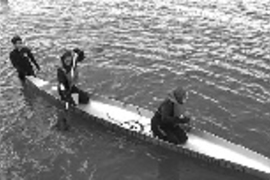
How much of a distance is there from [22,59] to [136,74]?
206 inches

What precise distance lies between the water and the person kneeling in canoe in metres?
0.78

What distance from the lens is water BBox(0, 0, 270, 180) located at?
45.9 ft

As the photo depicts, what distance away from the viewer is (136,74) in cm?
1855

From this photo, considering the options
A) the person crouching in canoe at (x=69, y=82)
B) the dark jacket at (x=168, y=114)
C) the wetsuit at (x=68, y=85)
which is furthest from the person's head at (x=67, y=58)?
the dark jacket at (x=168, y=114)

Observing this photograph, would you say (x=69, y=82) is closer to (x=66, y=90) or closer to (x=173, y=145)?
(x=66, y=90)

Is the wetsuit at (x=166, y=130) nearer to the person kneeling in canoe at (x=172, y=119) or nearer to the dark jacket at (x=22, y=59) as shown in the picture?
the person kneeling in canoe at (x=172, y=119)

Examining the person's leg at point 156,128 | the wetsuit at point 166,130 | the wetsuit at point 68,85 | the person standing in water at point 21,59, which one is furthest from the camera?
the person standing in water at point 21,59

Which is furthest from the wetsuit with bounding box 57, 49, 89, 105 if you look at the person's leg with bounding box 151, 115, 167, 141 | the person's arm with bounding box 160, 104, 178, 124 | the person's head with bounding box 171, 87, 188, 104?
the person's head with bounding box 171, 87, 188, 104

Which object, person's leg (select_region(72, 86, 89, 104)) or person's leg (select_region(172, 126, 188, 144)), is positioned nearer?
person's leg (select_region(172, 126, 188, 144))

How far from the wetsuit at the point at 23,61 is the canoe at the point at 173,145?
4.30 feet

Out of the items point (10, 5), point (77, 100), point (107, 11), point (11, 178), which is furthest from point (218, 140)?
point (10, 5)

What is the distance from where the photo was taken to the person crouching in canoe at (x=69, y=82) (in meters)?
15.0

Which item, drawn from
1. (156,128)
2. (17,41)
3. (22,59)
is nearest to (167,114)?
(156,128)

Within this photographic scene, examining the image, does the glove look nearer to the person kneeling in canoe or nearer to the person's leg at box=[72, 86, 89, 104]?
the person kneeling in canoe
